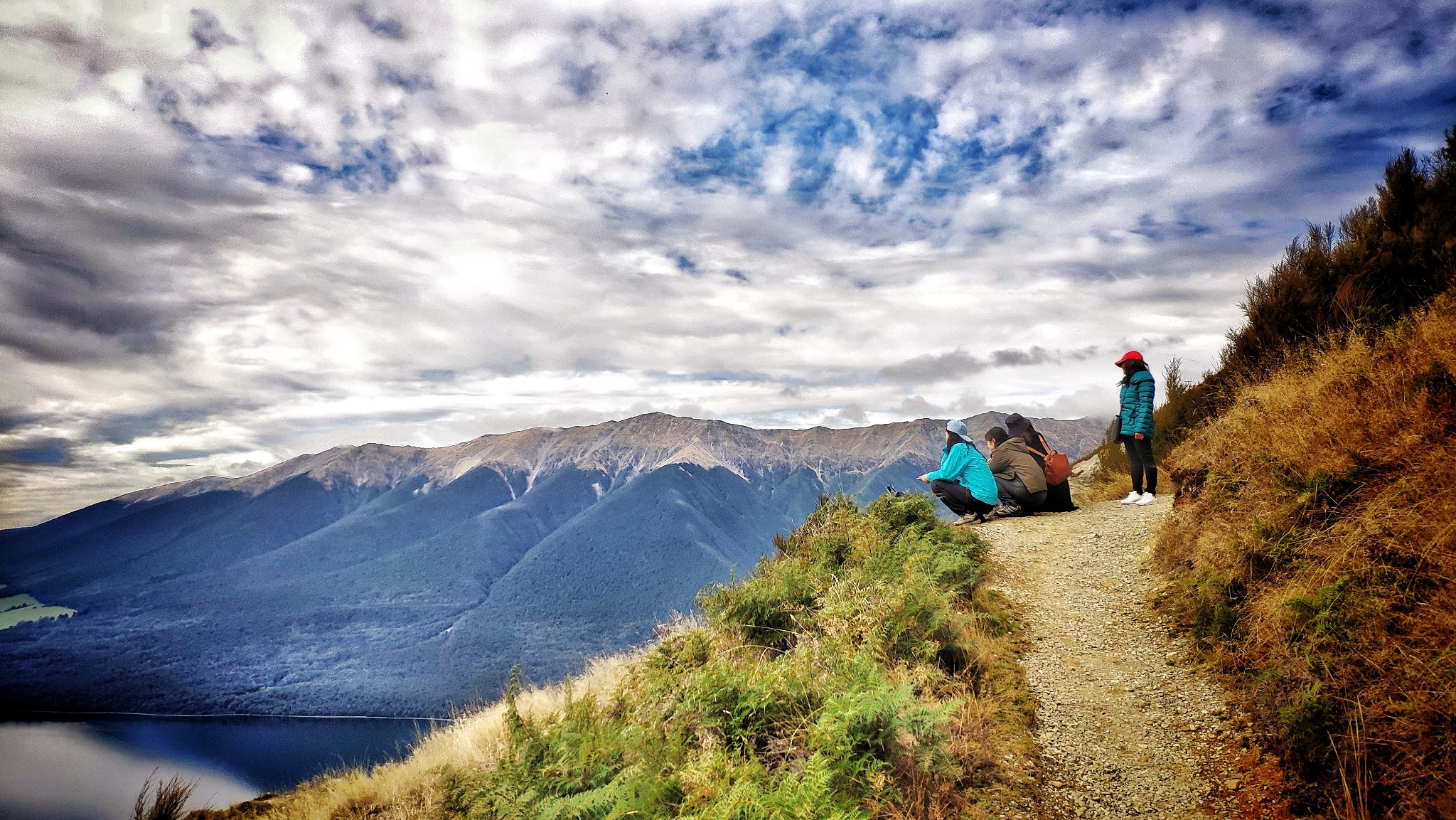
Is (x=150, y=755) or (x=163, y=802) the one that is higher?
(x=163, y=802)

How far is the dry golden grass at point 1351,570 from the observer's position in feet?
10.1

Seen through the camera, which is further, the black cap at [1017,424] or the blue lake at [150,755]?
the blue lake at [150,755]

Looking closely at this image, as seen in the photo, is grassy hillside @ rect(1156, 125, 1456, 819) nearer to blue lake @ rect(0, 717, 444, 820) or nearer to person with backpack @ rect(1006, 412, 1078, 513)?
person with backpack @ rect(1006, 412, 1078, 513)

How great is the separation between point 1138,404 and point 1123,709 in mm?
7611

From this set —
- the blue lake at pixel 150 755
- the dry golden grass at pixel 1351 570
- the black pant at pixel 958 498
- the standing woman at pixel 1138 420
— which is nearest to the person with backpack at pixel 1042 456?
the standing woman at pixel 1138 420

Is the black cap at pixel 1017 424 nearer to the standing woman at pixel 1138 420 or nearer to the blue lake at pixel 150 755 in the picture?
the standing woman at pixel 1138 420

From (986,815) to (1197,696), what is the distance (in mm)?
2213

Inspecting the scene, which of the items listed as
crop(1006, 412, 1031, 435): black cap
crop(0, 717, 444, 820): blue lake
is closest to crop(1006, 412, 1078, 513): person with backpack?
crop(1006, 412, 1031, 435): black cap

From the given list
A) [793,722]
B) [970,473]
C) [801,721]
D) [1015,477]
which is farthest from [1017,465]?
[801,721]

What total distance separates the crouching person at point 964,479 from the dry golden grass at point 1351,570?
506 centimetres

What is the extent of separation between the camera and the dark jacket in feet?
40.6

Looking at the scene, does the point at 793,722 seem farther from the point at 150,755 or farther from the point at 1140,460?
the point at 150,755

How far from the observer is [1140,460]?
1160cm

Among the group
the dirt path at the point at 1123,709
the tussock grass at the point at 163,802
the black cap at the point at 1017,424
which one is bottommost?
the tussock grass at the point at 163,802
